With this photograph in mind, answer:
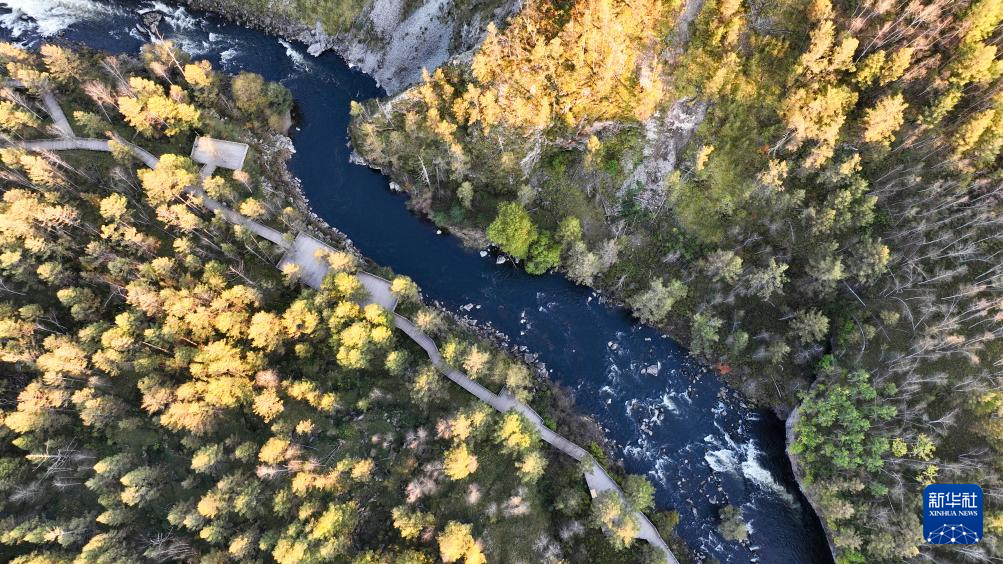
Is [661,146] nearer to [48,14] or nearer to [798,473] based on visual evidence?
[798,473]

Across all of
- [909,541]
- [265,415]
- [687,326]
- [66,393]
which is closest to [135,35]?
[66,393]

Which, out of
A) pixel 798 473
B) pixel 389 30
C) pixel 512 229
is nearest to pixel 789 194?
pixel 798 473

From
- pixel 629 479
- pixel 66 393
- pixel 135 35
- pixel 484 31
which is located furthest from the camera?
pixel 135 35

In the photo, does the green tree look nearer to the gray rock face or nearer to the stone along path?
the gray rock face

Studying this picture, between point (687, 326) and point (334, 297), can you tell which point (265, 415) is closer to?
point (334, 297)

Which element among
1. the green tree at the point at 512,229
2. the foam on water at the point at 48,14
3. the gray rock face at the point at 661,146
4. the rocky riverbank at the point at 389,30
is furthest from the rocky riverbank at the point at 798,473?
the foam on water at the point at 48,14

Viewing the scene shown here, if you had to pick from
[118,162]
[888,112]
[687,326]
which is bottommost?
[118,162]

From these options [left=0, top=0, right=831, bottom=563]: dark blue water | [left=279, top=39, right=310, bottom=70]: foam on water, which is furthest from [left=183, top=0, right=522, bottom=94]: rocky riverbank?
[left=0, top=0, right=831, bottom=563]: dark blue water
